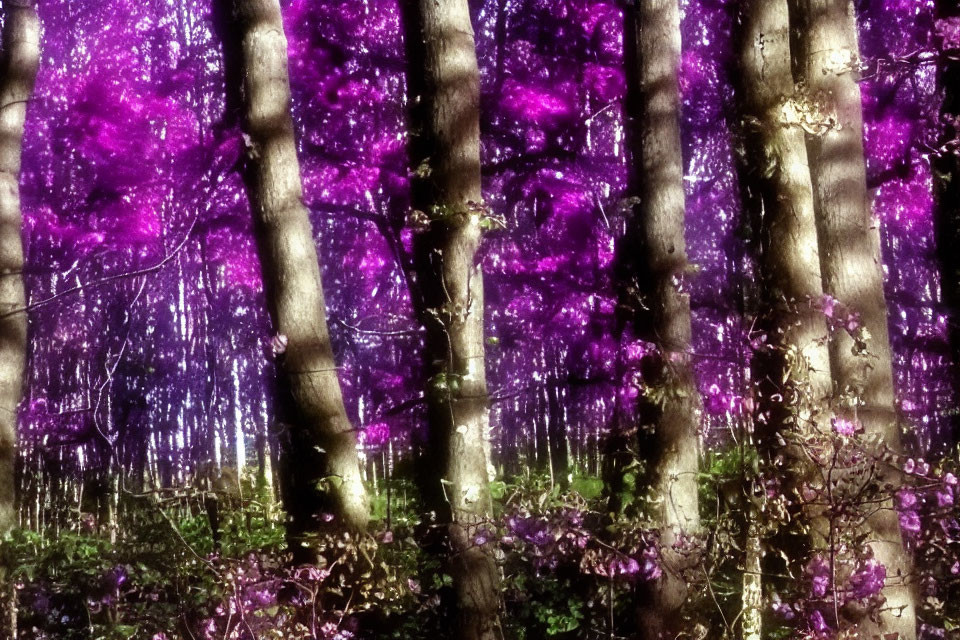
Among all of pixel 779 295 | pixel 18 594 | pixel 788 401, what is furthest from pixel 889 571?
pixel 18 594

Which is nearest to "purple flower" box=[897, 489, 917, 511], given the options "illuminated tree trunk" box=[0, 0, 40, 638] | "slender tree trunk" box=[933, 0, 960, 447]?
"slender tree trunk" box=[933, 0, 960, 447]

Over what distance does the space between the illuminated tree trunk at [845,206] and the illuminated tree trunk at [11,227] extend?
5911 mm

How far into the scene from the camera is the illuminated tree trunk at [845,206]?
4.47 meters

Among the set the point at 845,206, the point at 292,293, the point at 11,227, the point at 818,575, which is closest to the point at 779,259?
the point at 845,206

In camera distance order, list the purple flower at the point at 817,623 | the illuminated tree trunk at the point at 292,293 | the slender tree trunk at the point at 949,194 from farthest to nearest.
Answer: the slender tree trunk at the point at 949,194, the illuminated tree trunk at the point at 292,293, the purple flower at the point at 817,623

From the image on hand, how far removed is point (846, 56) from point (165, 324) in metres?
9.76

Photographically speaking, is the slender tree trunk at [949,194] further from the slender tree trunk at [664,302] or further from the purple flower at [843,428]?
the purple flower at [843,428]

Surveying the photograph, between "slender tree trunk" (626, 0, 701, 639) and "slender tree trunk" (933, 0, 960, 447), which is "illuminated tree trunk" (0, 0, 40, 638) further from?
"slender tree trunk" (933, 0, 960, 447)

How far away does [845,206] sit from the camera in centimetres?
455

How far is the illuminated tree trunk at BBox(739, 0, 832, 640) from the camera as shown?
4.17 m

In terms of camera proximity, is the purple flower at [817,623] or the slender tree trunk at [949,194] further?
the slender tree trunk at [949,194]

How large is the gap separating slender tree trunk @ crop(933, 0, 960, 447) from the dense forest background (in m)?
0.05

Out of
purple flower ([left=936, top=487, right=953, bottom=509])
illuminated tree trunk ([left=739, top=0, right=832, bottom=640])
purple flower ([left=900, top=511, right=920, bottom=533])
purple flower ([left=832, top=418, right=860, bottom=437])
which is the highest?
illuminated tree trunk ([left=739, top=0, right=832, bottom=640])

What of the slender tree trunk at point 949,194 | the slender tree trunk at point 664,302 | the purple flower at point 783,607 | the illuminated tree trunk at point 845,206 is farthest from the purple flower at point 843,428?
the slender tree trunk at point 949,194
